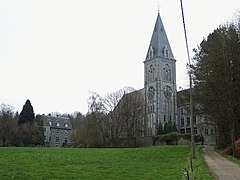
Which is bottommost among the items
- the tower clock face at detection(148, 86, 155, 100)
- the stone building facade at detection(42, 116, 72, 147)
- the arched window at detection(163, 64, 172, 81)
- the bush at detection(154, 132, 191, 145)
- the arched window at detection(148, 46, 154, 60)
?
the bush at detection(154, 132, 191, 145)

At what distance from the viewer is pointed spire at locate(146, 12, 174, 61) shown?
12269 cm

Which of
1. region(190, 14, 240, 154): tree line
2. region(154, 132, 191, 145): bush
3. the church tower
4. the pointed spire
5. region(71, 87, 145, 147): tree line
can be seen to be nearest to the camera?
region(190, 14, 240, 154): tree line

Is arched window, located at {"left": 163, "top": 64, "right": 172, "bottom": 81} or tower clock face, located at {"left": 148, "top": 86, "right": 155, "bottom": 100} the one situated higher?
arched window, located at {"left": 163, "top": 64, "right": 172, "bottom": 81}

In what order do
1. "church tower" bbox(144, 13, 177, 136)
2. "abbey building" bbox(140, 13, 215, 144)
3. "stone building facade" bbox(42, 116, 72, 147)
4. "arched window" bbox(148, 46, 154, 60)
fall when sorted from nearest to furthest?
"abbey building" bbox(140, 13, 215, 144)
"church tower" bbox(144, 13, 177, 136)
"arched window" bbox(148, 46, 154, 60)
"stone building facade" bbox(42, 116, 72, 147)

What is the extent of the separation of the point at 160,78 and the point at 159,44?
1240 centimetres

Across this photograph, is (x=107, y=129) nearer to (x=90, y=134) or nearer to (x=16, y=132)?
(x=90, y=134)

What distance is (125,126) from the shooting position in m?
A: 76.4

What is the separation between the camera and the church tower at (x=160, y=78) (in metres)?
117

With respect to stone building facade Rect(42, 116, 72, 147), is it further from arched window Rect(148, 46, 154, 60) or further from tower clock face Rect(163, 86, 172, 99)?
arched window Rect(148, 46, 154, 60)

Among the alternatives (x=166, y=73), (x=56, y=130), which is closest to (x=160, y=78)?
(x=166, y=73)

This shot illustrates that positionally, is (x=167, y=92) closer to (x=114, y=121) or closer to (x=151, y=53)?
(x=151, y=53)

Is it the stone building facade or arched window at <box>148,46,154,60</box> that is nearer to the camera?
arched window at <box>148,46,154,60</box>

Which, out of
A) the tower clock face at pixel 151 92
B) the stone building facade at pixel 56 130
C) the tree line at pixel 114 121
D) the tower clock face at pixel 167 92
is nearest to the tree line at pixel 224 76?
the tree line at pixel 114 121

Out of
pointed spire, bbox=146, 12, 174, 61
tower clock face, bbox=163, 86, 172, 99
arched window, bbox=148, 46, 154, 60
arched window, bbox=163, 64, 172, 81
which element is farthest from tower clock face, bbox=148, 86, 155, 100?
arched window, bbox=148, 46, 154, 60
